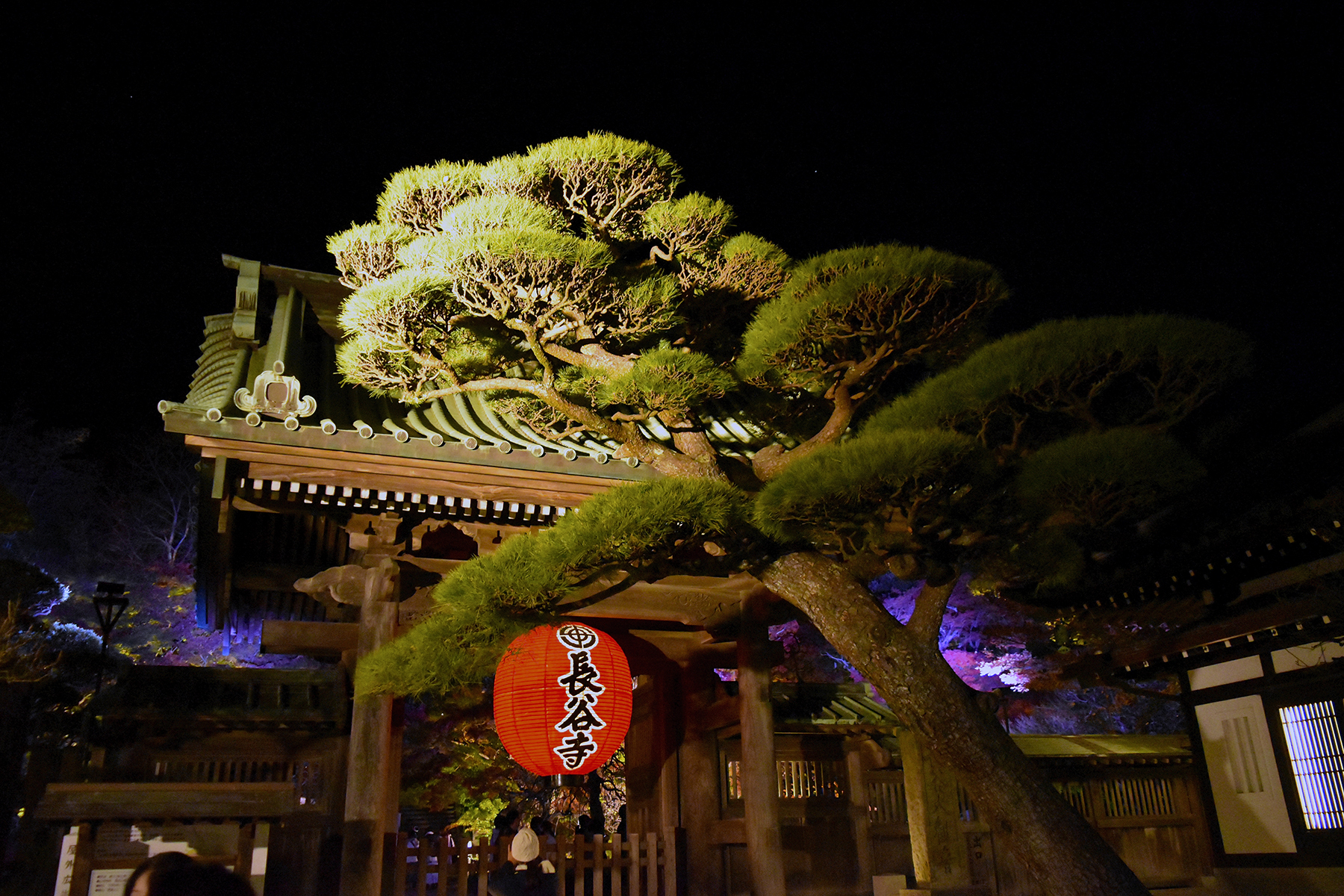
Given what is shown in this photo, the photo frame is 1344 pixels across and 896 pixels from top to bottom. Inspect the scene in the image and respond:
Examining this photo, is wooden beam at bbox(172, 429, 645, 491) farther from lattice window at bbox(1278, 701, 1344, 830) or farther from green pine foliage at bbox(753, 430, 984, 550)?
lattice window at bbox(1278, 701, 1344, 830)

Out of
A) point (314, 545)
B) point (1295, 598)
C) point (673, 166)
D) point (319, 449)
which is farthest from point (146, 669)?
point (1295, 598)

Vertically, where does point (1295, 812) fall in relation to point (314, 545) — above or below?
below

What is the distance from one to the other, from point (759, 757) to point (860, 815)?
2.74 m

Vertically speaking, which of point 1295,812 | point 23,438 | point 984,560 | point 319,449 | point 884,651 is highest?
point 23,438

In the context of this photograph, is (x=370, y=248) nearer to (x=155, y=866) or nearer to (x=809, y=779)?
(x=155, y=866)

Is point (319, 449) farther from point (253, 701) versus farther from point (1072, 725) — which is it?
point (1072, 725)

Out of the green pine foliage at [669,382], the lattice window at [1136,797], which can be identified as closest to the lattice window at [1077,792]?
the lattice window at [1136,797]

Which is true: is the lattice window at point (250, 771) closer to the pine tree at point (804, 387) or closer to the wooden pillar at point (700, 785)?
the wooden pillar at point (700, 785)

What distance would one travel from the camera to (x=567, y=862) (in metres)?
7.05

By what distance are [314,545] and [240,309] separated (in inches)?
94.2

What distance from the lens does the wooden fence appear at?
6492mm

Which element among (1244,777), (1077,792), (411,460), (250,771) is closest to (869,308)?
(411,460)

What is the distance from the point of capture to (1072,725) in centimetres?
2156

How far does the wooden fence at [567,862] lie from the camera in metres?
6.49
